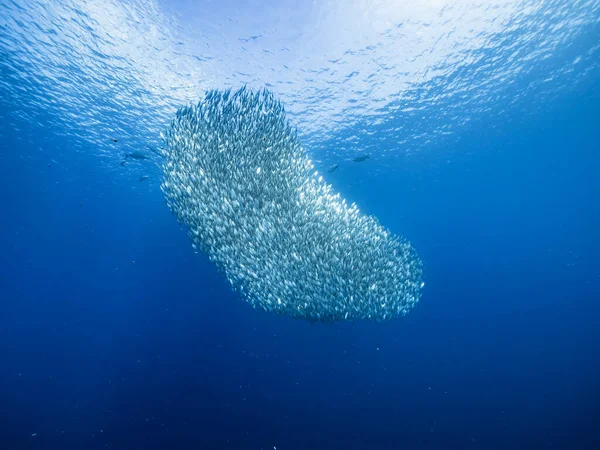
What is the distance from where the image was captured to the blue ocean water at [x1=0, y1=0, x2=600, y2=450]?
41.5ft

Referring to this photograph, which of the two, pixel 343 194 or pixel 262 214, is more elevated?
pixel 343 194

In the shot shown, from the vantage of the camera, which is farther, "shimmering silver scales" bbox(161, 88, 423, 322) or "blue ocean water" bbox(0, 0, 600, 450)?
"blue ocean water" bbox(0, 0, 600, 450)

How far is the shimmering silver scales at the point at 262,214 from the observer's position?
7.73 m

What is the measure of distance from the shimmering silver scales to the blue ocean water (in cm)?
265

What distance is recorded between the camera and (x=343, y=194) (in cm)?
2656

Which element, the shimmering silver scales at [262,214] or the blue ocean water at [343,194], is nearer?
the shimmering silver scales at [262,214]

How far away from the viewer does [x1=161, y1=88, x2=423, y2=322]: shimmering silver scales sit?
7.73m

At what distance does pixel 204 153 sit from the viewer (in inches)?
307

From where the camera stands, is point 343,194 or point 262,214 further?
point 343,194

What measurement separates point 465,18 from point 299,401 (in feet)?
74.2

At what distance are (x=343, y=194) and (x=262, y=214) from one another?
64.1 feet

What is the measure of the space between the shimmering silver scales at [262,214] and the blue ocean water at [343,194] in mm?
2650

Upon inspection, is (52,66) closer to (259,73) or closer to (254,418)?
(259,73)

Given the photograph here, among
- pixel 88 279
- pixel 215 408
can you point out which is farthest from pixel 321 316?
pixel 88 279
